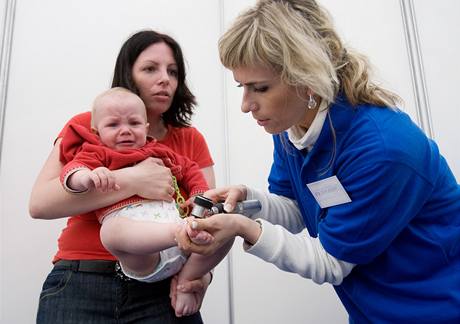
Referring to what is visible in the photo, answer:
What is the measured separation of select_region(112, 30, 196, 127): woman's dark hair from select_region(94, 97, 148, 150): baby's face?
146 mm

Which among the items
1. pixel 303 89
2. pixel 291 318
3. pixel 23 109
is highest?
pixel 23 109

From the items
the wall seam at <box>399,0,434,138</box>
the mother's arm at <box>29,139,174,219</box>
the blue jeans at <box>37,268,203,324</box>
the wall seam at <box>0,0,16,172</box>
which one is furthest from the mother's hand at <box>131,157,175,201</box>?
the wall seam at <box>399,0,434,138</box>

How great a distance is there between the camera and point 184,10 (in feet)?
6.24

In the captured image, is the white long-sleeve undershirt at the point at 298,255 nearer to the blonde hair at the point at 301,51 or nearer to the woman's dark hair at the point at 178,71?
the blonde hair at the point at 301,51

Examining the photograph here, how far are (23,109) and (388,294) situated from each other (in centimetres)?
153

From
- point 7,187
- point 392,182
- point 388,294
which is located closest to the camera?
point 392,182

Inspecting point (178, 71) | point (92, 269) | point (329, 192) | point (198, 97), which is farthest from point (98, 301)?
point (198, 97)

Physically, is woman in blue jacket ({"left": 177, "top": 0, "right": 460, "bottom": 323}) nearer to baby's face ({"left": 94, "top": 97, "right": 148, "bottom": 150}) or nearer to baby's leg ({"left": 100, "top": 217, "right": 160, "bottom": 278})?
Result: baby's leg ({"left": 100, "top": 217, "right": 160, "bottom": 278})

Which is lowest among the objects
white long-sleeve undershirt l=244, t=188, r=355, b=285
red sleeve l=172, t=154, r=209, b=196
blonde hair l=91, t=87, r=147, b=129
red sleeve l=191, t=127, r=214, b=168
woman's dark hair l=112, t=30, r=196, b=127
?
white long-sleeve undershirt l=244, t=188, r=355, b=285

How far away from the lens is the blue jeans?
0.92 m

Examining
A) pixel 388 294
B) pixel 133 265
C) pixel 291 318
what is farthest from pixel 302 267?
pixel 291 318

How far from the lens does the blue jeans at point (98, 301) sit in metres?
0.92

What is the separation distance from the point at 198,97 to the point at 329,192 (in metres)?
1.12

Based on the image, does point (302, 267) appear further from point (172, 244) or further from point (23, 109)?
point (23, 109)
